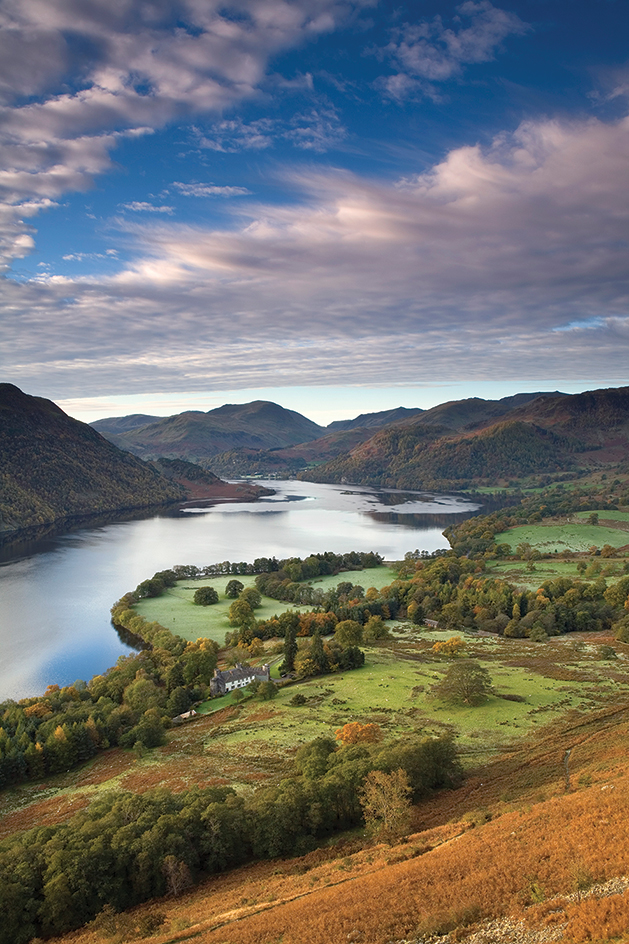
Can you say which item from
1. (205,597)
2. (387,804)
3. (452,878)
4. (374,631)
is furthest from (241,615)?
(452,878)

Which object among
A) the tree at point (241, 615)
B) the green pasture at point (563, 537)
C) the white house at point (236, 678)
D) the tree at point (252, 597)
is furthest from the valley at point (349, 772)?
the green pasture at point (563, 537)

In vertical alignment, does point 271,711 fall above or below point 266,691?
below

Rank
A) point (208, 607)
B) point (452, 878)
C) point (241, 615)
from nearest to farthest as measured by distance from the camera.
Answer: point (452, 878) < point (241, 615) < point (208, 607)

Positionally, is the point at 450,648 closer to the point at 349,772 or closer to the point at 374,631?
the point at 374,631

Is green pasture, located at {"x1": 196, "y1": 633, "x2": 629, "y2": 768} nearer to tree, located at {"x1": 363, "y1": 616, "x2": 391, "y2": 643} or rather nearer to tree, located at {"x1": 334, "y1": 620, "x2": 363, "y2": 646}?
tree, located at {"x1": 334, "y1": 620, "x2": 363, "y2": 646}

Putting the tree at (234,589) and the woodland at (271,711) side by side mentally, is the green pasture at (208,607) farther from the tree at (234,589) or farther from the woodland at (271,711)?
the woodland at (271,711)

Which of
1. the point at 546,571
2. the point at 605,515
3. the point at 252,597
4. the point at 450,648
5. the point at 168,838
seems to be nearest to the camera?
the point at 168,838

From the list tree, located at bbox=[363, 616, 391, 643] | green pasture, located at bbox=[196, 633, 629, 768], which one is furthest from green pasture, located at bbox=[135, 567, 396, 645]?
green pasture, located at bbox=[196, 633, 629, 768]
